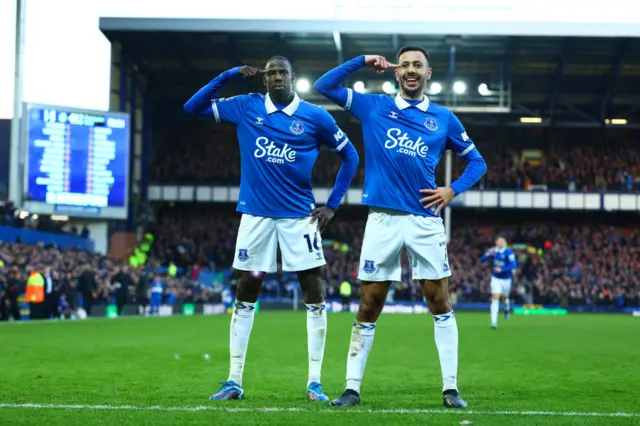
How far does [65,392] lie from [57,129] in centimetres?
2842

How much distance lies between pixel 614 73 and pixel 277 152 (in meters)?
43.3

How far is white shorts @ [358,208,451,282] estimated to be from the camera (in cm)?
725

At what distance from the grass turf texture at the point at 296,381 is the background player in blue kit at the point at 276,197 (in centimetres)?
67

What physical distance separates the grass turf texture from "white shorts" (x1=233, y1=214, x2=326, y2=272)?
1088 mm

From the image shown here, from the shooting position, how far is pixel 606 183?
51.4 metres

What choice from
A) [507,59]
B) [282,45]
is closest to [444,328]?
[282,45]

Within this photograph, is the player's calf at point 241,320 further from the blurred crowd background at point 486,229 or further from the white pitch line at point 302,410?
the blurred crowd background at point 486,229

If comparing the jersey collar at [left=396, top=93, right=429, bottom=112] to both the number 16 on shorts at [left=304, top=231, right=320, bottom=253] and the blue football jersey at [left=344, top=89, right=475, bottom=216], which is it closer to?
the blue football jersey at [left=344, top=89, right=475, bottom=216]

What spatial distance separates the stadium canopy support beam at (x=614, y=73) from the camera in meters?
45.4

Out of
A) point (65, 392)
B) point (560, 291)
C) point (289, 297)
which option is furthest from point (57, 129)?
point (65, 392)

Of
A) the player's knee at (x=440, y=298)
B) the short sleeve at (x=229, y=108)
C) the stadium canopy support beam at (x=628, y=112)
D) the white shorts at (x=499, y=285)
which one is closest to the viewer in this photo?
the player's knee at (x=440, y=298)

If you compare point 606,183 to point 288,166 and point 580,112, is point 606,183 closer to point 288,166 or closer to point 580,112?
point 580,112

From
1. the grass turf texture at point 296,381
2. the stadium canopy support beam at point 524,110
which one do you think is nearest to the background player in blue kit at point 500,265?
the grass turf texture at point 296,381

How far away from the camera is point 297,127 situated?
7.87 meters
